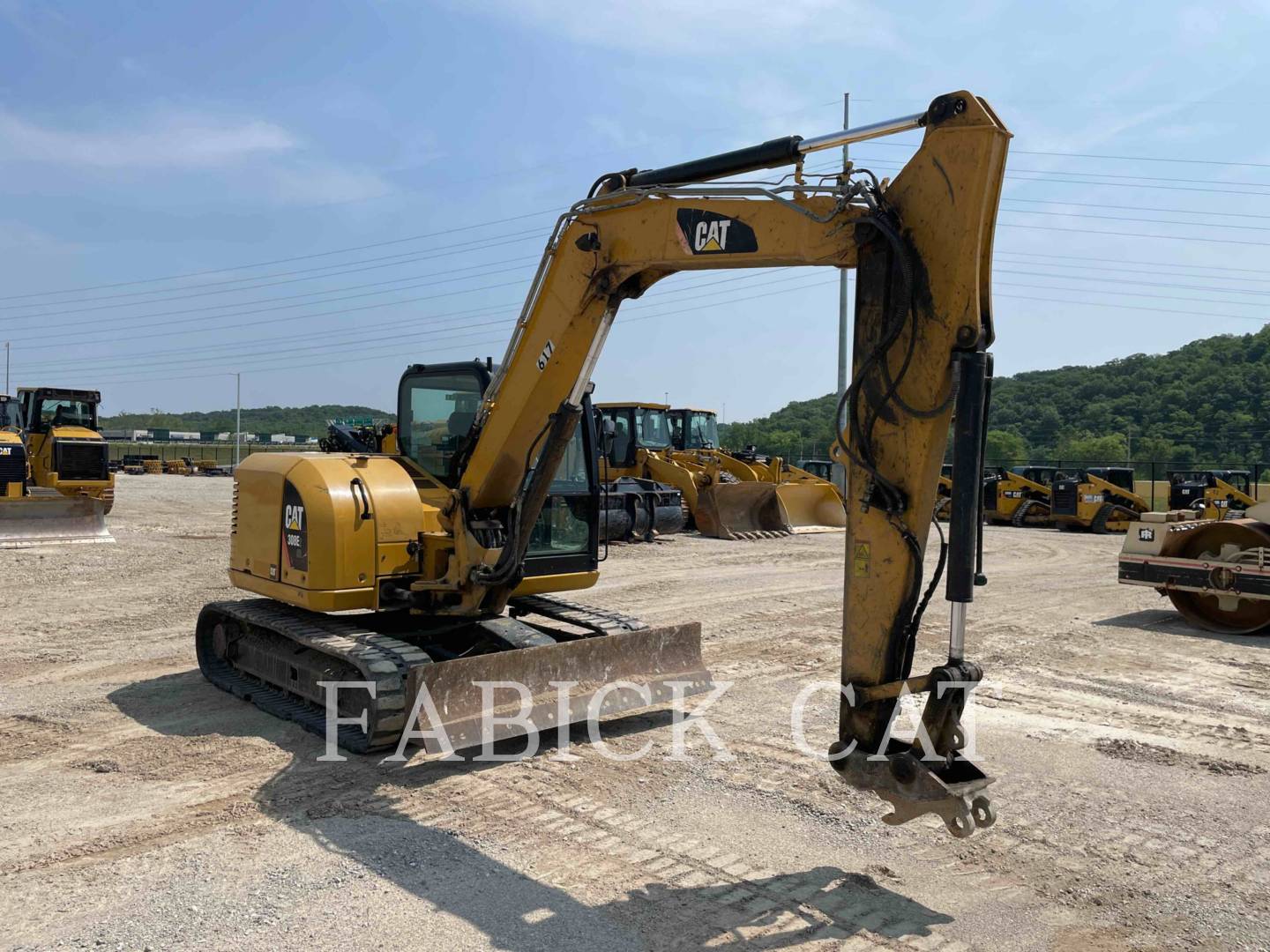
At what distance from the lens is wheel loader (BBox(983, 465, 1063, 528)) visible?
2450cm

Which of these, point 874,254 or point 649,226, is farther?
point 649,226

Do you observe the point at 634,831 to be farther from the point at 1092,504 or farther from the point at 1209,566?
the point at 1092,504

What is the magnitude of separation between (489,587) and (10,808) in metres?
2.65

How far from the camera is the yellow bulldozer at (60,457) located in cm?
1562

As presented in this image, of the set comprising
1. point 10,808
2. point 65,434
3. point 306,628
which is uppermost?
point 65,434

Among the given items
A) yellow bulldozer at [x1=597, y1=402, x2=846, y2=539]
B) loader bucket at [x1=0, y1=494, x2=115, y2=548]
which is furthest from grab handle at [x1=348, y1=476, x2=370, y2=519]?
yellow bulldozer at [x1=597, y1=402, x2=846, y2=539]

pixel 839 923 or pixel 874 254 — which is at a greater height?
pixel 874 254

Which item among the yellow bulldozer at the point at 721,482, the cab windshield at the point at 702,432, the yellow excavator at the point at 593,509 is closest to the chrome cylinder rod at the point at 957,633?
the yellow excavator at the point at 593,509

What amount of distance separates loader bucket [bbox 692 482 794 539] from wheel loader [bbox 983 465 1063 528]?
22.9ft

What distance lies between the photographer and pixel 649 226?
17.5ft

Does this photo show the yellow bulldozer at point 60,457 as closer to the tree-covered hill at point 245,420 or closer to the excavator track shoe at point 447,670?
the excavator track shoe at point 447,670

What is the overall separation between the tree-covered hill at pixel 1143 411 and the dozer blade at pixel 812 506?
20359mm

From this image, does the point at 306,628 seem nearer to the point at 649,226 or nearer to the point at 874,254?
the point at 649,226

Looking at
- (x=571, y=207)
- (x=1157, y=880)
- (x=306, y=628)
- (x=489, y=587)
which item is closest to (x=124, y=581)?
(x=306, y=628)
